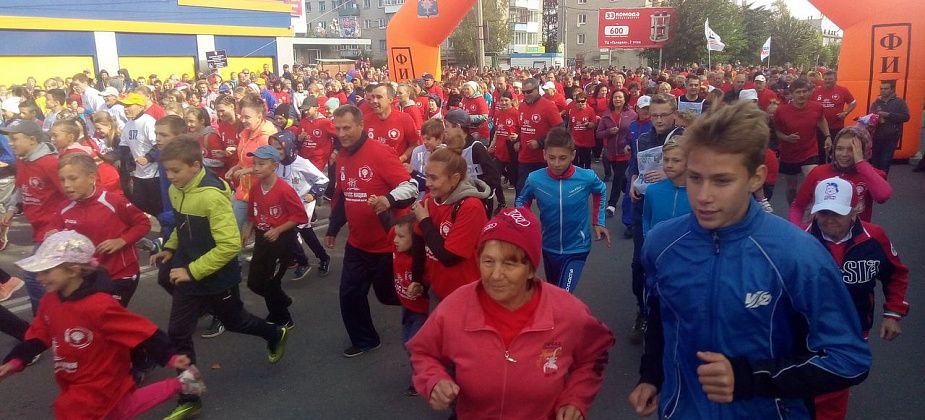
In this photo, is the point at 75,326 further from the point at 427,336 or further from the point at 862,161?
the point at 862,161

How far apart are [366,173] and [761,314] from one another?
135 inches

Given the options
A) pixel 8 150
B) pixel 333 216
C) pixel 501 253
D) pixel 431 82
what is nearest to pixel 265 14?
pixel 431 82

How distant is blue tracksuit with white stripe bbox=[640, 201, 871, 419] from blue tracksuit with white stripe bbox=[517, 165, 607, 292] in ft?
8.79

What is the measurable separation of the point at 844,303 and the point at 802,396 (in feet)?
0.98

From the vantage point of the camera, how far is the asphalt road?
426cm

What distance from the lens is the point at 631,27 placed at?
4203 centimetres

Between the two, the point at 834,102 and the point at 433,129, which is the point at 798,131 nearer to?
the point at 834,102

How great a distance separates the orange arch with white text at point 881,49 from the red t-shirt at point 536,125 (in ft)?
23.3

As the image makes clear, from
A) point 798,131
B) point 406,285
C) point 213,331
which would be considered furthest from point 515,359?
point 798,131

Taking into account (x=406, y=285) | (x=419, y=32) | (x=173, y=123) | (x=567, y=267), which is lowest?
(x=567, y=267)

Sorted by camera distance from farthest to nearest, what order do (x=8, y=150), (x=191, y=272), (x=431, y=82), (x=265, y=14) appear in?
1. (x=265, y=14)
2. (x=431, y=82)
3. (x=8, y=150)
4. (x=191, y=272)

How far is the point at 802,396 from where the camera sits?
1870 mm

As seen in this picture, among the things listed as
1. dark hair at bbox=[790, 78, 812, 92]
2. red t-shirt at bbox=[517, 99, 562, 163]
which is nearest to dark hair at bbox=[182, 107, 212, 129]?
red t-shirt at bbox=[517, 99, 562, 163]

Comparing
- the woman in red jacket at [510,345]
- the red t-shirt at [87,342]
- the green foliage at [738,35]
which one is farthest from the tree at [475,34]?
the woman in red jacket at [510,345]
